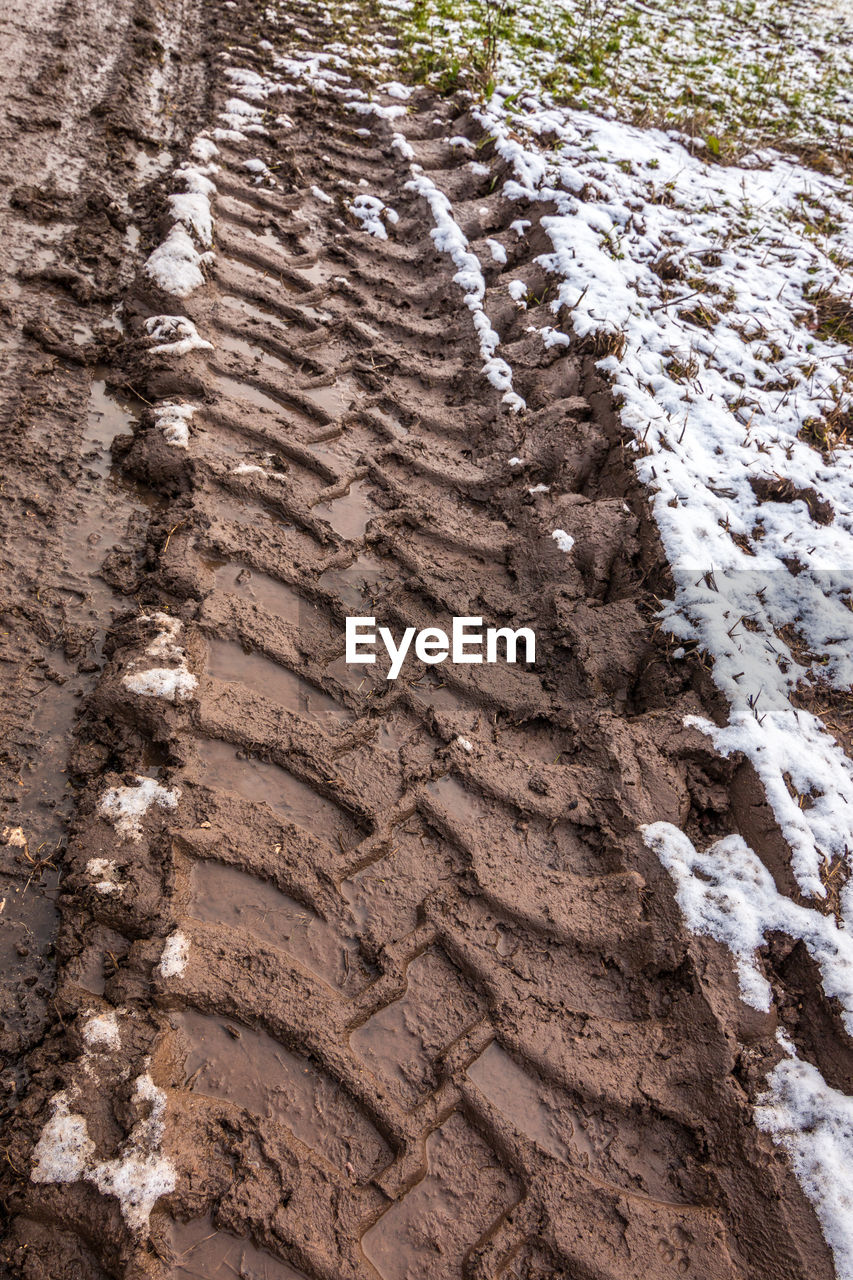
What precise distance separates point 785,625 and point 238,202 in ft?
14.0

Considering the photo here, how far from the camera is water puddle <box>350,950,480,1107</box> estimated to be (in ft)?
7.11

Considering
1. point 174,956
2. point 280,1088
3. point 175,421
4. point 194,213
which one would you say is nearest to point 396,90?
point 194,213

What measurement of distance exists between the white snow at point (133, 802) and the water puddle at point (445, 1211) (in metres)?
1.31

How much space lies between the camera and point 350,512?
3.54 m

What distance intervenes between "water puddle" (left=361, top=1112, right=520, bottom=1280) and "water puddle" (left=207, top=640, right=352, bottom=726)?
142 cm

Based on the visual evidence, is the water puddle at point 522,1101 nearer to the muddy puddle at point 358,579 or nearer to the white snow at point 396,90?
the muddy puddle at point 358,579

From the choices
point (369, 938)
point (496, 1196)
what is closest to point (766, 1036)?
point (496, 1196)

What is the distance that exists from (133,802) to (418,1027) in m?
1.18

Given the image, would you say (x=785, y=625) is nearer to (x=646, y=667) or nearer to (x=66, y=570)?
(x=646, y=667)

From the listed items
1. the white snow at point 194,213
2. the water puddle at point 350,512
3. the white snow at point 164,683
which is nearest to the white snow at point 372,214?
the white snow at point 194,213

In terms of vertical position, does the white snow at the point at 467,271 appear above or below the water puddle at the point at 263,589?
above

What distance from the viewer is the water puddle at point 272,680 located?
2893mm

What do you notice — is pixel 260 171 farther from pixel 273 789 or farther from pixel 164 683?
pixel 273 789

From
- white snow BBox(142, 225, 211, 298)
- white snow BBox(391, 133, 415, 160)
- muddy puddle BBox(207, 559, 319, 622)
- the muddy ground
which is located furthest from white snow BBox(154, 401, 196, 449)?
white snow BBox(391, 133, 415, 160)
